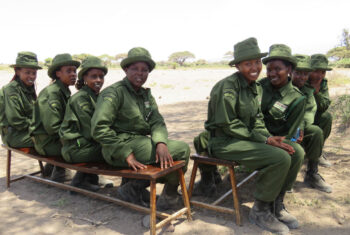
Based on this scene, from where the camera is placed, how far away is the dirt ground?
3.21m

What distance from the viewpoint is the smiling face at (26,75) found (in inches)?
185

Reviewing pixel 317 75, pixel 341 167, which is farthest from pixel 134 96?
pixel 341 167

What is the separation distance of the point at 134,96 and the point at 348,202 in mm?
2784

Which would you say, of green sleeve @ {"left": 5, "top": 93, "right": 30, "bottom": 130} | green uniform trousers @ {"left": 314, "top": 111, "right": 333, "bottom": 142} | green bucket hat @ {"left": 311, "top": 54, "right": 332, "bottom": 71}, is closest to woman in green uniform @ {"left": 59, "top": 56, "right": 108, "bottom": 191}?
green sleeve @ {"left": 5, "top": 93, "right": 30, "bottom": 130}

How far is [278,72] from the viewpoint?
Answer: 3.58 m

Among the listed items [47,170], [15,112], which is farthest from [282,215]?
[15,112]

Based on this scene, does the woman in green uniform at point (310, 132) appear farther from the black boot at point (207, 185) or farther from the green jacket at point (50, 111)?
Result: the green jacket at point (50, 111)

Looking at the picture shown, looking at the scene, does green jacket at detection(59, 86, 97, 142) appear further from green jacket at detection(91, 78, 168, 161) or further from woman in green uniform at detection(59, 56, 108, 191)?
green jacket at detection(91, 78, 168, 161)

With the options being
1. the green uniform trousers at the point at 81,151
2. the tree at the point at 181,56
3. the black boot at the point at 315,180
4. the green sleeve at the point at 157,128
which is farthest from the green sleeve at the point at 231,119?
the tree at the point at 181,56

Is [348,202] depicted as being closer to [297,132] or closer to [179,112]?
[297,132]

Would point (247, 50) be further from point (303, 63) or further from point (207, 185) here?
point (207, 185)

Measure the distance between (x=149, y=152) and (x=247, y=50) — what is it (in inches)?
58.7

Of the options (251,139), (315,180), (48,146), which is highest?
(251,139)

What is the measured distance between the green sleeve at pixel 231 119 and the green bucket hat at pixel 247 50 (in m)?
0.38
